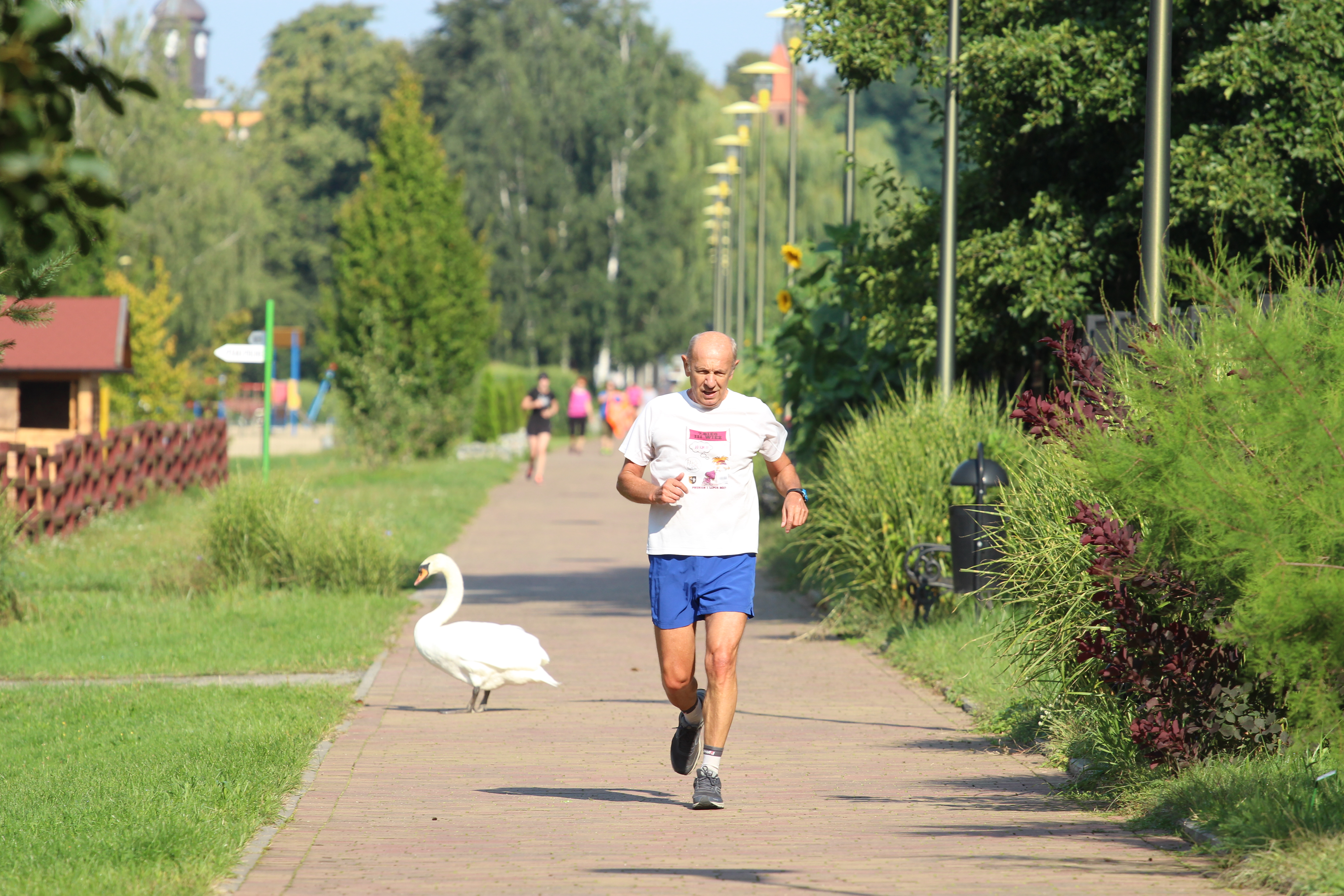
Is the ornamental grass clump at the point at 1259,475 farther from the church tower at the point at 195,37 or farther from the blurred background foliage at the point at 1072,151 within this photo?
the church tower at the point at 195,37

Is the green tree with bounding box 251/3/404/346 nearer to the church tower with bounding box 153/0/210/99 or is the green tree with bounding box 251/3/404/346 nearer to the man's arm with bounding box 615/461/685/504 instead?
the church tower with bounding box 153/0/210/99

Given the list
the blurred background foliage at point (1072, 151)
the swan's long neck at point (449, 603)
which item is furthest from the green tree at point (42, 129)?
the blurred background foliage at point (1072, 151)

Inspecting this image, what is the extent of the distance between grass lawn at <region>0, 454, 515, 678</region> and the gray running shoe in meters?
4.61

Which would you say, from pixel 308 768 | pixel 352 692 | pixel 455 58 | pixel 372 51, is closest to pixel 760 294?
pixel 352 692

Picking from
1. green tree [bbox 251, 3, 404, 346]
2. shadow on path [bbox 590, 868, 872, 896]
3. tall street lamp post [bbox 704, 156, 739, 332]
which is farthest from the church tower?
shadow on path [bbox 590, 868, 872, 896]

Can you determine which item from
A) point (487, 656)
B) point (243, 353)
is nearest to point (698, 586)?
point (487, 656)

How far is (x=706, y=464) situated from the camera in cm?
681

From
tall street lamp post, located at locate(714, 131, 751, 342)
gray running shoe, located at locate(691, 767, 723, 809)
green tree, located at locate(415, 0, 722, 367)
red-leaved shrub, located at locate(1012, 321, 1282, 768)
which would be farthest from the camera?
green tree, located at locate(415, 0, 722, 367)

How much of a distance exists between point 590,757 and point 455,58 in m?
71.0

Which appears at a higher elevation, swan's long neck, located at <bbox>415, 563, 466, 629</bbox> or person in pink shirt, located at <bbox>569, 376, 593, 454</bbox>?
person in pink shirt, located at <bbox>569, 376, 593, 454</bbox>

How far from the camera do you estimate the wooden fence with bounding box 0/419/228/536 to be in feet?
58.4

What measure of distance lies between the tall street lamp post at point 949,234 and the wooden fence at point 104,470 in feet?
25.1

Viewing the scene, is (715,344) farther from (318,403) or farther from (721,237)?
(318,403)

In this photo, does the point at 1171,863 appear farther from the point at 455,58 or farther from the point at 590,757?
the point at 455,58
